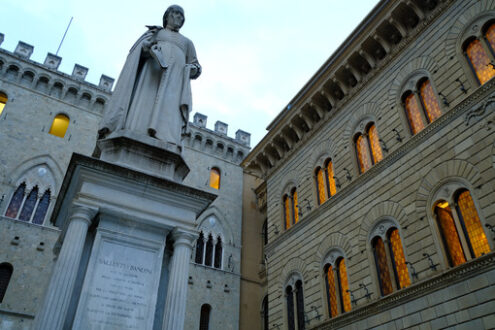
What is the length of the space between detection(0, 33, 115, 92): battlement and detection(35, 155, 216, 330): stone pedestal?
19244mm

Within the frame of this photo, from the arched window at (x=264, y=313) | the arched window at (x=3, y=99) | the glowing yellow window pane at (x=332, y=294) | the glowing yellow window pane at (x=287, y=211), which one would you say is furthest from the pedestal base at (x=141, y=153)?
the arched window at (x=3, y=99)

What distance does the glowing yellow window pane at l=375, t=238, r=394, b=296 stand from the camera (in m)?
10.9

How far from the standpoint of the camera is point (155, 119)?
18.6ft

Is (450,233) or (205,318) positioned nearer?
(450,233)

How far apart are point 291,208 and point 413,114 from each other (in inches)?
251

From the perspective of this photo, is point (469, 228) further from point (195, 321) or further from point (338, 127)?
point (195, 321)

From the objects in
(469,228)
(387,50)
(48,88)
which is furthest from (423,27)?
(48,88)

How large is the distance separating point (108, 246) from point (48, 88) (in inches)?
767

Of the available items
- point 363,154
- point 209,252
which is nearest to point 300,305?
point 363,154

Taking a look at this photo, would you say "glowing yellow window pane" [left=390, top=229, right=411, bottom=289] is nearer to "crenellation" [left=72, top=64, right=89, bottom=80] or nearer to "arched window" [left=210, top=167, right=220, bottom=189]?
"arched window" [left=210, top=167, right=220, bottom=189]

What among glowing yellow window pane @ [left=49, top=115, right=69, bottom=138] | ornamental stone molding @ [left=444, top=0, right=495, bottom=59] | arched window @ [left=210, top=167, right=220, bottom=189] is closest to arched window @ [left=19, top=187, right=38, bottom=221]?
glowing yellow window pane @ [left=49, top=115, right=69, bottom=138]

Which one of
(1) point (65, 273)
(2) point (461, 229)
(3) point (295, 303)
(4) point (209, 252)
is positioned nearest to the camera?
(1) point (65, 273)

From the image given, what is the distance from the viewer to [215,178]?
24500 millimetres

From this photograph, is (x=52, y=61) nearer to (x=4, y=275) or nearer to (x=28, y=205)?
(x=28, y=205)
